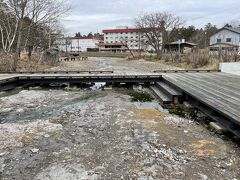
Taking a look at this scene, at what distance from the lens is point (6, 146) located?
470 centimetres

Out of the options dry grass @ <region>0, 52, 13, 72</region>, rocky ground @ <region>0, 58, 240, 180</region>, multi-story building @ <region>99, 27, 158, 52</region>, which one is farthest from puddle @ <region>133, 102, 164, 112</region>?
multi-story building @ <region>99, 27, 158, 52</region>

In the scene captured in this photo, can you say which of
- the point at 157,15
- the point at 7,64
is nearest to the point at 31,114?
the point at 7,64

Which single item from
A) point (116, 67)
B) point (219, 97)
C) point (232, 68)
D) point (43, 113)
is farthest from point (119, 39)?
point (219, 97)

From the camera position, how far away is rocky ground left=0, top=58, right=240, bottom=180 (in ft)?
12.4

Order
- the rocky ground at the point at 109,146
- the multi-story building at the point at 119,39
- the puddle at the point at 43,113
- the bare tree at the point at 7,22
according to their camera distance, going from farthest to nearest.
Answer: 1. the multi-story building at the point at 119,39
2. the bare tree at the point at 7,22
3. the puddle at the point at 43,113
4. the rocky ground at the point at 109,146

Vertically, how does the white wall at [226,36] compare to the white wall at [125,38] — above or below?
below

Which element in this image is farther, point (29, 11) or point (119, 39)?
point (119, 39)

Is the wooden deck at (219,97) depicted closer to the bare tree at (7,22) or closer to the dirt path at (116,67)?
the dirt path at (116,67)

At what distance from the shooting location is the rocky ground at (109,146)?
3791mm

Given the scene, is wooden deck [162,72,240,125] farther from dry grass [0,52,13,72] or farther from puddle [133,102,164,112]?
dry grass [0,52,13,72]

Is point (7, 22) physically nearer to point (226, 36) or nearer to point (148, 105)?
point (148, 105)

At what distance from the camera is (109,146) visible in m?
4.74

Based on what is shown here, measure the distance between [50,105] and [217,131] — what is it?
4.73m

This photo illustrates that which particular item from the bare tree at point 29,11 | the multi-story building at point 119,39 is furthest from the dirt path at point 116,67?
the multi-story building at point 119,39
